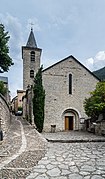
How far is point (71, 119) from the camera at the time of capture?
2092 centimetres

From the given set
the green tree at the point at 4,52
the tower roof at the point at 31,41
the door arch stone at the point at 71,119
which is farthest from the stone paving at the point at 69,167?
the tower roof at the point at 31,41

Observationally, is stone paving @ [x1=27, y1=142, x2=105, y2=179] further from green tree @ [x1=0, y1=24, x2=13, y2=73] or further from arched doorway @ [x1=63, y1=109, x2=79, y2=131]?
arched doorway @ [x1=63, y1=109, x2=79, y2=131]

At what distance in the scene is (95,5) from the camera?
8.55 metres

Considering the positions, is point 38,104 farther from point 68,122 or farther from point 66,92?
point 68,122

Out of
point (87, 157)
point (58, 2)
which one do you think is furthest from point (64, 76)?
point (87, 157)

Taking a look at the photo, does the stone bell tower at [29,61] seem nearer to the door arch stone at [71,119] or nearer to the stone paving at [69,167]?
the door arch stone at [71,119]

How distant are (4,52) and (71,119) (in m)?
11.1

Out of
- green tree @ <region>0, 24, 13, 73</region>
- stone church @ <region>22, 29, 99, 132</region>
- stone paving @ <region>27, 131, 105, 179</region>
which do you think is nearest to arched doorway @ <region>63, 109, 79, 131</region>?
stone church @ <region>22, 29, 99, 132</region>

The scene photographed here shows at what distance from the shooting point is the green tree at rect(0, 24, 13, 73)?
14.4m

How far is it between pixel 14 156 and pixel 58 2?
784 cm

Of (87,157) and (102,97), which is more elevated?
(102,97)

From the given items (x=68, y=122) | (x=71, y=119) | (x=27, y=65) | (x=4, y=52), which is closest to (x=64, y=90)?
(x=71, y=119)

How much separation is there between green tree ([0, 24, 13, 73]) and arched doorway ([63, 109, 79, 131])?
871cm

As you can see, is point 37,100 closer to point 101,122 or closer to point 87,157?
point 101,122
